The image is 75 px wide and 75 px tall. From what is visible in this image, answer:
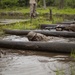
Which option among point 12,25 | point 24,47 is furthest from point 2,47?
point 12,25

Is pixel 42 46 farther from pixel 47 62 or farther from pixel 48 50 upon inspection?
pixel 47 62

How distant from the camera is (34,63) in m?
6.71

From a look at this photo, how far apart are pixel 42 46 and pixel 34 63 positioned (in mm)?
1454

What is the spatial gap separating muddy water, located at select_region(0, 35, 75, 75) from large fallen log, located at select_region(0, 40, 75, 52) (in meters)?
0.18

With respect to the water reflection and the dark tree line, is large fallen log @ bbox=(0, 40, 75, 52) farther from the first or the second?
the dark tree line

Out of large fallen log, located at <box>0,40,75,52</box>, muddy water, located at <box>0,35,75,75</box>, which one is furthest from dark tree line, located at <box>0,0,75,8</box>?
muddy water, located at <box>0,35,75,75</box>

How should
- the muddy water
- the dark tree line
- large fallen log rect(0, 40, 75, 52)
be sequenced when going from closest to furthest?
the muddy water
large fallen log rect(0, 40, 75, 52)
the dark tree line

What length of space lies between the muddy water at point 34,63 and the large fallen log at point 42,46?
176 millimetres

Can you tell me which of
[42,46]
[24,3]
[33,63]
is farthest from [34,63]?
[24,3]

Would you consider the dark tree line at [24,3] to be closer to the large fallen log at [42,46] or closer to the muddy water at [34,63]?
the large fallen log at [42,46]

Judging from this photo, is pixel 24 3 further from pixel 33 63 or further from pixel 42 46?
pixel 33 63

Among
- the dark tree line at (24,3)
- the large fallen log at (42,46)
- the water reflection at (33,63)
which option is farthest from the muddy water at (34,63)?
the dark tree line at (24,3)

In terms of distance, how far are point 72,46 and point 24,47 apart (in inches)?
67.7

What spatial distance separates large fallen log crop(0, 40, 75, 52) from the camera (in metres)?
7.62
